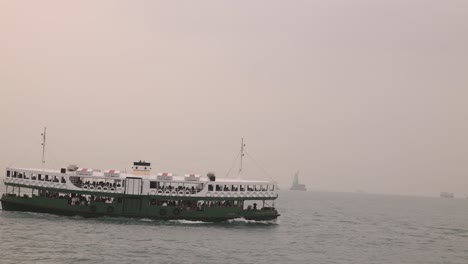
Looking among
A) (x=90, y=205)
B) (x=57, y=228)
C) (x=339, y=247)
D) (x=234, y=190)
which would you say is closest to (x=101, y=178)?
(x=90, y=205)

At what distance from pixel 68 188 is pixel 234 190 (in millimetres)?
19606

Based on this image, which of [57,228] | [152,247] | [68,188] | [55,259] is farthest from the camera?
[68,188]

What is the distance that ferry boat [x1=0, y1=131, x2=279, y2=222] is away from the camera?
207ft

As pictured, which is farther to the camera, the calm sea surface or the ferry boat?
the ferry boat

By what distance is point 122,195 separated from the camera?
206ft

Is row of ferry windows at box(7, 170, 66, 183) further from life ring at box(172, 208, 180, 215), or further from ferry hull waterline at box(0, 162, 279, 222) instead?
life ring at box(172, 208, 180, 215)

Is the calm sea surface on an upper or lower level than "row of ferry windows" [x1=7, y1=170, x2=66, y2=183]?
lower

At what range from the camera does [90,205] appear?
63250mm

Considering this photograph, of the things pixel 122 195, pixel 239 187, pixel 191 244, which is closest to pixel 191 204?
pixel 239 187

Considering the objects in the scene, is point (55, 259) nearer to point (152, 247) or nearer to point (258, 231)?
point (152, 247)

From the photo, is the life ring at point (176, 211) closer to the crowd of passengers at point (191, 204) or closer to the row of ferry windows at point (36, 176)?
the crowd of passengers at point (191, 204)

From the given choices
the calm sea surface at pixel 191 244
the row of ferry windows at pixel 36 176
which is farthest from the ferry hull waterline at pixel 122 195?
the calm sea surface at pixel 191 244

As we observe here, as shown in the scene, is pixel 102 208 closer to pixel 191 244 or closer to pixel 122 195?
pixel 122 195

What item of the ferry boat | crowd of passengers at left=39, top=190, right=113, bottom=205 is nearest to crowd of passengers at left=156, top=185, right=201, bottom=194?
the ferry boat
